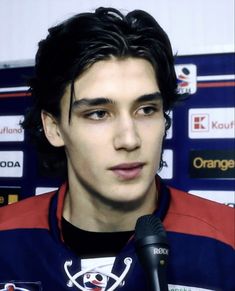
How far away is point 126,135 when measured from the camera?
0.75 meters

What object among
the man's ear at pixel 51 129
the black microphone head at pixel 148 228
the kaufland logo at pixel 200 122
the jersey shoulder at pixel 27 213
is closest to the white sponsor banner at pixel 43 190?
the jersey shoulder at pixel 27 213

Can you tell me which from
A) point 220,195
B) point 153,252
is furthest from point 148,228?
Result: point 220,195

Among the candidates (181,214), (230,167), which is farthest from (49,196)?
(230,167)

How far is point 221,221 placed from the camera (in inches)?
36.6

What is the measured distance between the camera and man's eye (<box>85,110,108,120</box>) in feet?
2.64

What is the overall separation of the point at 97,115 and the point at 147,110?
100 mm

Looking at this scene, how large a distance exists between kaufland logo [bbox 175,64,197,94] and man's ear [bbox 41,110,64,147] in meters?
0.30

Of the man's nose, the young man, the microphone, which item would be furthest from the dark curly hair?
the microphone

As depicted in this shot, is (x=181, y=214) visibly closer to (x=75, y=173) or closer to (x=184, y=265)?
(x=184, y=265)

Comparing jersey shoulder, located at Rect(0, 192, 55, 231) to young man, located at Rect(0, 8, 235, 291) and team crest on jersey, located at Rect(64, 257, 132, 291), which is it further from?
team crest on jersey, located at Rect(64, 257, 132, 291)

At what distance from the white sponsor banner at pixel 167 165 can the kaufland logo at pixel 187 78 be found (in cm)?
15

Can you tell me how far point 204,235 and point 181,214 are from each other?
0.07 meters

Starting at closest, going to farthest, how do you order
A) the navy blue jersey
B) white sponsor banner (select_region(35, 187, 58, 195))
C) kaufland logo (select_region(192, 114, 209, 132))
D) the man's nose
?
the man's nose < the navy blue jersey < kaufland logo (select_region(192, 114, 209, 132)) < white sponsor banner (select_region(35, 187, 58, 195))

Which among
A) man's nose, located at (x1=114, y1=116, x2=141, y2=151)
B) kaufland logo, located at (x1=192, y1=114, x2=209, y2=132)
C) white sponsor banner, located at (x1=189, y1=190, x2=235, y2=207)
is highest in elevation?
man's nose, located at (x1=114, y1=116, x2=141, y2=151)
